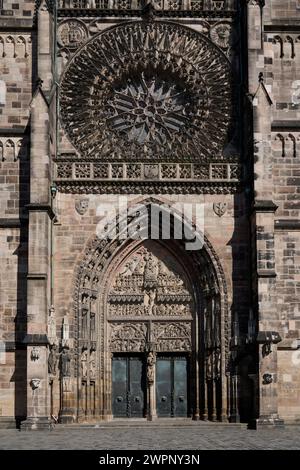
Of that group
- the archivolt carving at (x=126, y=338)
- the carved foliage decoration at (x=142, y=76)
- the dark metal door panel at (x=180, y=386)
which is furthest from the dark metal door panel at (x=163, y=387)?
the carved foliage decoration at (x=142, y=76)

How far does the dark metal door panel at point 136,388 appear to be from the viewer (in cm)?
3275

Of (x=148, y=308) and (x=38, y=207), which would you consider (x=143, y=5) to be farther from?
(x=148, y=308)

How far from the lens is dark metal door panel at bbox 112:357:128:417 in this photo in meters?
32.7

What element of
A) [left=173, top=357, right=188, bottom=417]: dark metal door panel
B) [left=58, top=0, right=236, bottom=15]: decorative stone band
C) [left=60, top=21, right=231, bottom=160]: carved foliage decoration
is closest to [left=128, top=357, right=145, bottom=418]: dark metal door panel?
[left=173, top=357, right=188, bottom=417]: dark metal door panel

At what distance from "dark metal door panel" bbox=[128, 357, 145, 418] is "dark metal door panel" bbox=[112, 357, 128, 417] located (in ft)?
0.53

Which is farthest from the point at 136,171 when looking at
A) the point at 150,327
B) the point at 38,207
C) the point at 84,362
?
the point at 84,362

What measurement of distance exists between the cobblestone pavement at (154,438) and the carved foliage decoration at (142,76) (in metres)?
8.99

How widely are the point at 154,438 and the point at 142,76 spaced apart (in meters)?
13.3

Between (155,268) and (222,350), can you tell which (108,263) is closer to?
(155,268)

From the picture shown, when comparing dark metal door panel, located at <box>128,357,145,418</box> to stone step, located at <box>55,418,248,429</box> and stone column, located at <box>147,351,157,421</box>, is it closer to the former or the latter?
stone column, located at <box>147,351,157,421</box>

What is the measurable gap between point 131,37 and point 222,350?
1055cm

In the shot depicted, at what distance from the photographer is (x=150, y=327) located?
33031 mm
